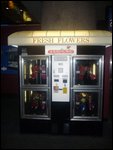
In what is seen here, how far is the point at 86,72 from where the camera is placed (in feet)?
20.2

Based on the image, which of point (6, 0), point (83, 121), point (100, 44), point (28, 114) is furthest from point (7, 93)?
point (100, 44)

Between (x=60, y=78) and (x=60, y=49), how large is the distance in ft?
2.58

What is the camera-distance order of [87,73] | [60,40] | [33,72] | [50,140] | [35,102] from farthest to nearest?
1. [35,102]
2. [33,72]
3. [87,73]
4. [50,140]
5. [60,40]

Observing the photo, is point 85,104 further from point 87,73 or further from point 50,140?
point 50,140

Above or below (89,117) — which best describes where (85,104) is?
above

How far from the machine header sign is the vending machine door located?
0.64 ft

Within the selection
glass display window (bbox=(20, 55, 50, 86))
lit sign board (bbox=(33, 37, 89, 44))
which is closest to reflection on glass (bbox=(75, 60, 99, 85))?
lit sign board (bbox=(33, 37, 89, 44))

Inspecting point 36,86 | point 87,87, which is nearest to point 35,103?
point 36,86

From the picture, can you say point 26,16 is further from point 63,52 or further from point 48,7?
point 63,52

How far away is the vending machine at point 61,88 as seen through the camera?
235 inches

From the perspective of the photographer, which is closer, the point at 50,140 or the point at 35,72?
the point at 50,140

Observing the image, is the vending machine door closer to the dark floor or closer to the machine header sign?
the machine header sign

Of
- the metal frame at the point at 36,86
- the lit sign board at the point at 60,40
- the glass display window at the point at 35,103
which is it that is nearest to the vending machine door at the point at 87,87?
the lit sign board at the point at 60,40

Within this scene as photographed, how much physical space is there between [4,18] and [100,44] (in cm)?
728
